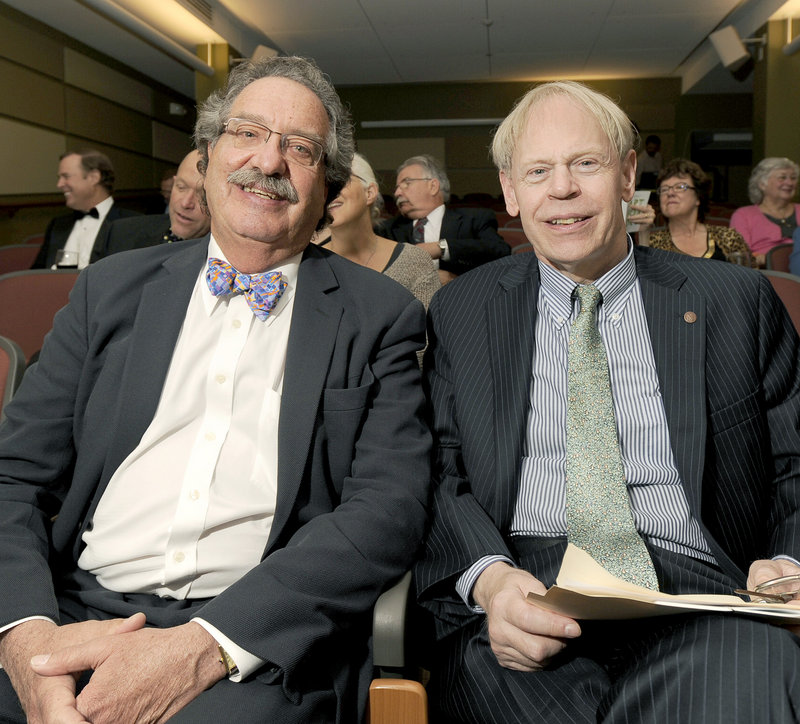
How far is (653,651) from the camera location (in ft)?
3.68

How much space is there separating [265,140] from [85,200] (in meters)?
4.83

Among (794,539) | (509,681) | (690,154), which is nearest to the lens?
(509,681)

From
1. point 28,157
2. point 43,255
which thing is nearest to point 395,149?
point 28,157

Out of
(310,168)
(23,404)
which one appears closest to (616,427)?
(310,168)

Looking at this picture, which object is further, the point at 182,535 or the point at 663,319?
the point at 663,319

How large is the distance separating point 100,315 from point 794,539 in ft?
4.40

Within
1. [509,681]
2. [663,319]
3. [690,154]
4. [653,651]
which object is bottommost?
[509,681]

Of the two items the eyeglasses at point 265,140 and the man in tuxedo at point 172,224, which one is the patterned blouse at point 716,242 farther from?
the eyeglasses at point 265,140

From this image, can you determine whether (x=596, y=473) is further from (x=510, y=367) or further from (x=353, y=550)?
(x=353, y=550)

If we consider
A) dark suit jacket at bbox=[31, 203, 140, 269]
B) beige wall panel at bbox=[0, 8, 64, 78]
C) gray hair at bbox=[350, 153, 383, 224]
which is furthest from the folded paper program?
beige wall panel at bbox=[0, 8, 64, 78]

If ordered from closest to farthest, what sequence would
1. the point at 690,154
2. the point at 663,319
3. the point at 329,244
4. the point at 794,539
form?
the point at 794,539
the point at 663,319
the point at 329,244
the point at 690,154

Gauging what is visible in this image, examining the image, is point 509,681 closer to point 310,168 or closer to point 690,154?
point 310,168

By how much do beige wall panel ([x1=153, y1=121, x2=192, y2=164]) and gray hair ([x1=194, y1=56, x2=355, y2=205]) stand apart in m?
10.8

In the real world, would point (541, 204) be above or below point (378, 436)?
above
